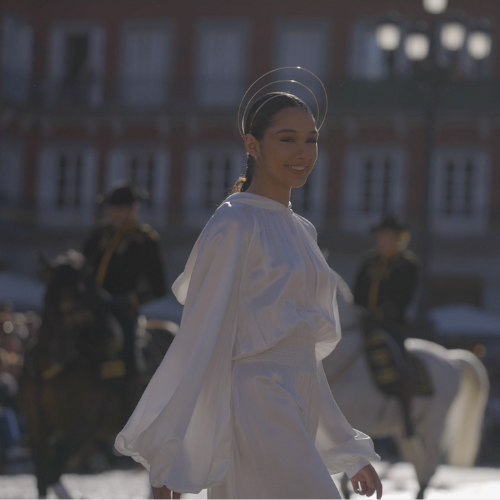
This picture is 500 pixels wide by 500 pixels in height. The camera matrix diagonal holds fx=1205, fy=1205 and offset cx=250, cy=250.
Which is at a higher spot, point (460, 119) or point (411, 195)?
point (460, 119)

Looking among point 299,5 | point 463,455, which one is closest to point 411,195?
point 299,5

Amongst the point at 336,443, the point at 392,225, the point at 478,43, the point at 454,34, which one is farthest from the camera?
the point at 478,43

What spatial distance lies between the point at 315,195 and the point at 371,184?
159cm

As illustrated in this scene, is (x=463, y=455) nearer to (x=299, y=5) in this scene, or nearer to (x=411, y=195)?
(x=411, y=195)

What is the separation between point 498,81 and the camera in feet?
105

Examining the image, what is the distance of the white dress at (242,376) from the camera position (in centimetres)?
367

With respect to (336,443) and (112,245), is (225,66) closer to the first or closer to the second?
(112,245)

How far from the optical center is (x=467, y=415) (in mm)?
11656

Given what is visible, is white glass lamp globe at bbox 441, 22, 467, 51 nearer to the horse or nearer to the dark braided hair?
the horse

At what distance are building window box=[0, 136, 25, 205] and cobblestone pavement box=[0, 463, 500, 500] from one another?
21.4m

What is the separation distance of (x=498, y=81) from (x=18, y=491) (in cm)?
2417

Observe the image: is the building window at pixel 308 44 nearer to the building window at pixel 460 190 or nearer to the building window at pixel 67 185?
the building window at pixel 460 190

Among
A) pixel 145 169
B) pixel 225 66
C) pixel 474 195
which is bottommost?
pixel 474 195

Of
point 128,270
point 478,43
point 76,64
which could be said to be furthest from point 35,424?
point 76,64
